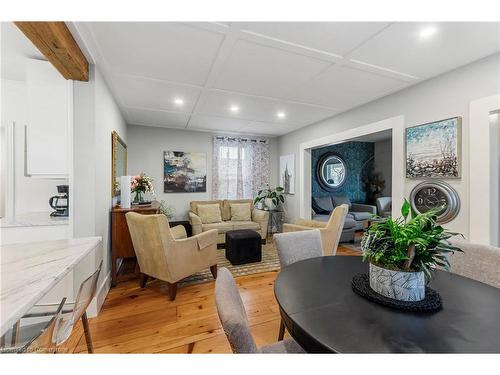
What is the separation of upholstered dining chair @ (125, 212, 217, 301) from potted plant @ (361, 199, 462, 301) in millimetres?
1884

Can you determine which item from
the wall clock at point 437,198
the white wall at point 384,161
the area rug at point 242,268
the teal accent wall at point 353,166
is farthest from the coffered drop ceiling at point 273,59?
the white wall at point 384,161

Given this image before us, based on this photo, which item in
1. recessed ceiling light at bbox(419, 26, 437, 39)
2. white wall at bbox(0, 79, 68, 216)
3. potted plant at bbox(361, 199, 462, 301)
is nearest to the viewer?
potted plant at bbox(361, 199, 462, 301)

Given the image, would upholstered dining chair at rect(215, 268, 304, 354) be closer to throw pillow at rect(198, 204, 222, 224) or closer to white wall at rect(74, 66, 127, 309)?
white wall at rect(74, 66, 127, 309)

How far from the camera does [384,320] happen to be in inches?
32.9

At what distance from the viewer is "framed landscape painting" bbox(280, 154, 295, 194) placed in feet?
16.2

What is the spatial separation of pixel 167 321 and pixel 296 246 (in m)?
1.32

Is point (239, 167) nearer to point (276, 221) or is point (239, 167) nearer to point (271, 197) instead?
point (271, 197)

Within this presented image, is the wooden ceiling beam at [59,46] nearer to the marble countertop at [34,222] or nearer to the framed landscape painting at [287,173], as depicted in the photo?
the marble countertop at [34,222]

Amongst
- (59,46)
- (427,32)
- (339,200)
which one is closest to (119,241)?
(59,46)

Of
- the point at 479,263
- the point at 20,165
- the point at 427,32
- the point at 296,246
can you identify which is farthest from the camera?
the point at 20,165

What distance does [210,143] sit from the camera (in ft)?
16.4

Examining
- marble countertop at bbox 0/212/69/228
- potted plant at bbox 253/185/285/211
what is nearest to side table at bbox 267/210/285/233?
potted plant at bbox 253/185/285/211
